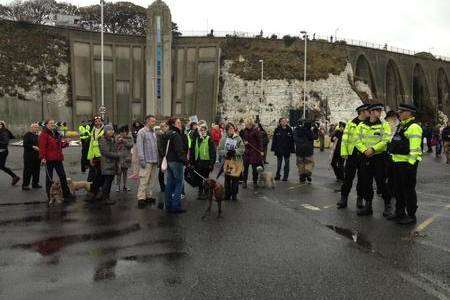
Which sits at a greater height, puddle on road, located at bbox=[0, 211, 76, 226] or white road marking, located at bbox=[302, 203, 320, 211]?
white road marking, located at bbox=[302, 203, 320, 211]

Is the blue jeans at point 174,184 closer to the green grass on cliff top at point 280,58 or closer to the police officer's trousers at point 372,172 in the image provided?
the police officer's trousers at point 372,172

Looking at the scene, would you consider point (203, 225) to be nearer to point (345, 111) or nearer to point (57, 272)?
point (57, 272)

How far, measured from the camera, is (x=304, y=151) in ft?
47.6

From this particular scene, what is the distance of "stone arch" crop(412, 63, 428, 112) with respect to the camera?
76.2 m

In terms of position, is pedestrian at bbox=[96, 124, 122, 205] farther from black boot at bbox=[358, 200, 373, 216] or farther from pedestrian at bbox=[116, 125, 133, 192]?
black boot at bbox=[358, 200, 373, 216]

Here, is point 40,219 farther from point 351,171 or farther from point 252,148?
point 252,148

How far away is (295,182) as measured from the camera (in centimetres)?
1466

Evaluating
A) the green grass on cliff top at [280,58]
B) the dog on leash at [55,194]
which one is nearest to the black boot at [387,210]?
the dog on leash at [55,194]

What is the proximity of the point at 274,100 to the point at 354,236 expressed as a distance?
50.2 m

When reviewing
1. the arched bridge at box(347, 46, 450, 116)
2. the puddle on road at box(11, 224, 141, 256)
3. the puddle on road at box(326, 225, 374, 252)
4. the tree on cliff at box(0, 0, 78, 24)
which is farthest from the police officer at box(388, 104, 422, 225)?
the tree on cliff at box(0, 0, 78, 24)

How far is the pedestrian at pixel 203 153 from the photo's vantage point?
11.6 meters

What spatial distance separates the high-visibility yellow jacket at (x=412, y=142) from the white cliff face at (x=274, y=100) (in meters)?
48.1

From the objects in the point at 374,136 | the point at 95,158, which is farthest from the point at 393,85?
the point at 374,136

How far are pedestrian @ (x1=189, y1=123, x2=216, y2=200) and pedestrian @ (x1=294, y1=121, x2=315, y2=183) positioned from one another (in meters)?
3.69
